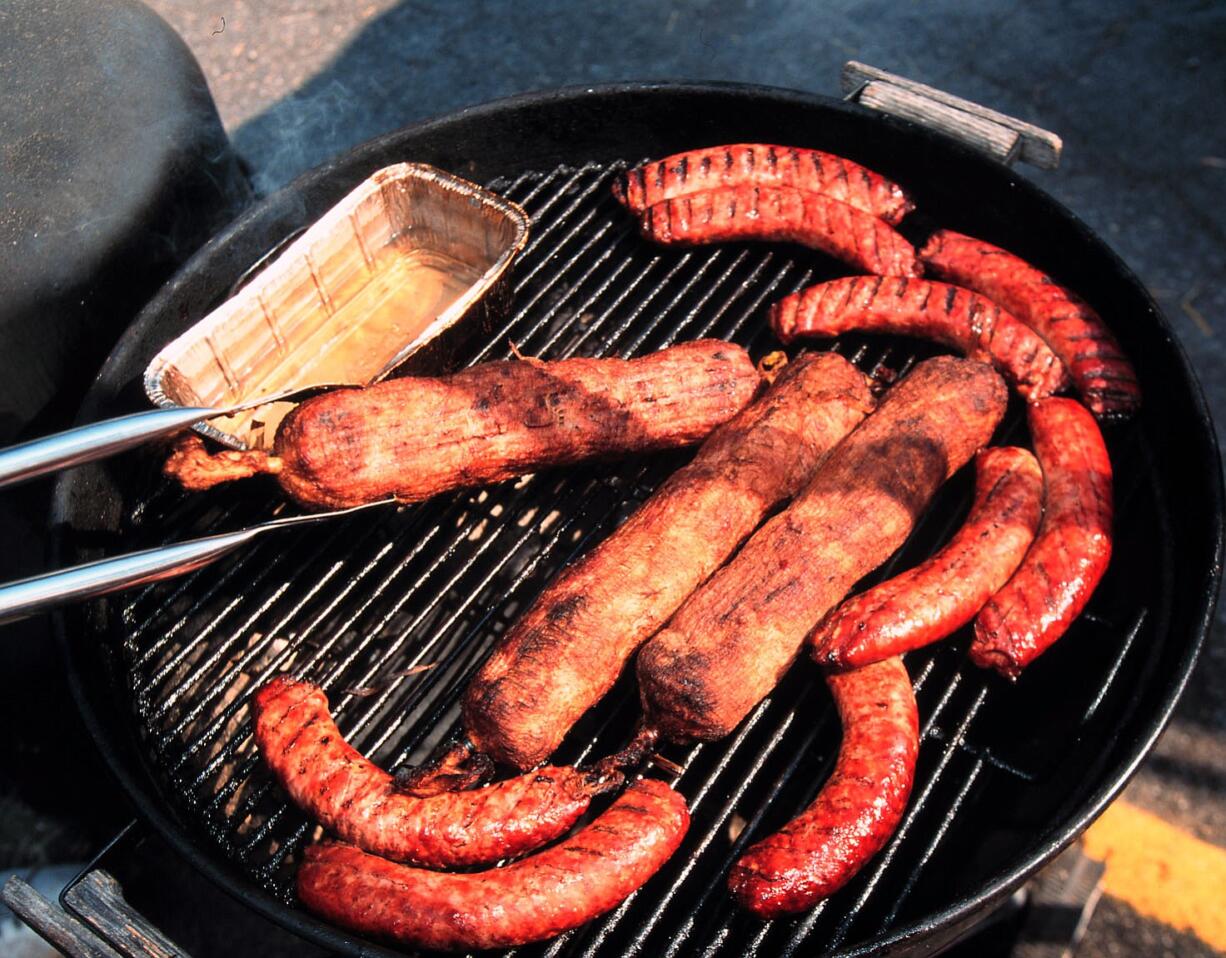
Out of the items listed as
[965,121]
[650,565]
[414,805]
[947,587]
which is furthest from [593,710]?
[965,121]

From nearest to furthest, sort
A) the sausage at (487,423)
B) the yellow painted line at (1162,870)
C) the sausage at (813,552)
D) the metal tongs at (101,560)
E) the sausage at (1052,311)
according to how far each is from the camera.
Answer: the metal tongs at (101,560) < the sausage at (813,552) < the sausage at (487,423) < the sausage at (1052,311) < the yellow painted line at (1162,870)

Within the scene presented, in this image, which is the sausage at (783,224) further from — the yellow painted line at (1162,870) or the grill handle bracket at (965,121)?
the yellow painted line at (1162,870)

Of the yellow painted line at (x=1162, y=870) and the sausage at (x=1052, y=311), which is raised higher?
the sausage at (x=1052, y=311)

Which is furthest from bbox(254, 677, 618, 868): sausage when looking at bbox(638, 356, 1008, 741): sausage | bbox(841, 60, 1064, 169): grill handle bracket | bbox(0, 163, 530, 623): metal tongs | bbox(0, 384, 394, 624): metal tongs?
bbox(841, 60, 1064, 169): grill handle bracket

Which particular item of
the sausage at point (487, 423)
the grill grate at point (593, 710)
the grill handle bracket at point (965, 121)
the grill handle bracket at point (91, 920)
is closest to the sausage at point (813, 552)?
the grill grate at point (593, 710)

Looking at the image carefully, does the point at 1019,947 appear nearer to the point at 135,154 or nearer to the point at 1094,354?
the point at 1094,354

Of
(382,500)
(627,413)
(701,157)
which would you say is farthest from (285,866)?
(701,157)

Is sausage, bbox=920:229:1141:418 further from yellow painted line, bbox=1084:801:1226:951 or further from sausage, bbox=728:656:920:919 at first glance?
yellow painted line, bbox=1084:801:1226:951

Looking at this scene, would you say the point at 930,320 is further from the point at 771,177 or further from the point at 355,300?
the point at 355,300
